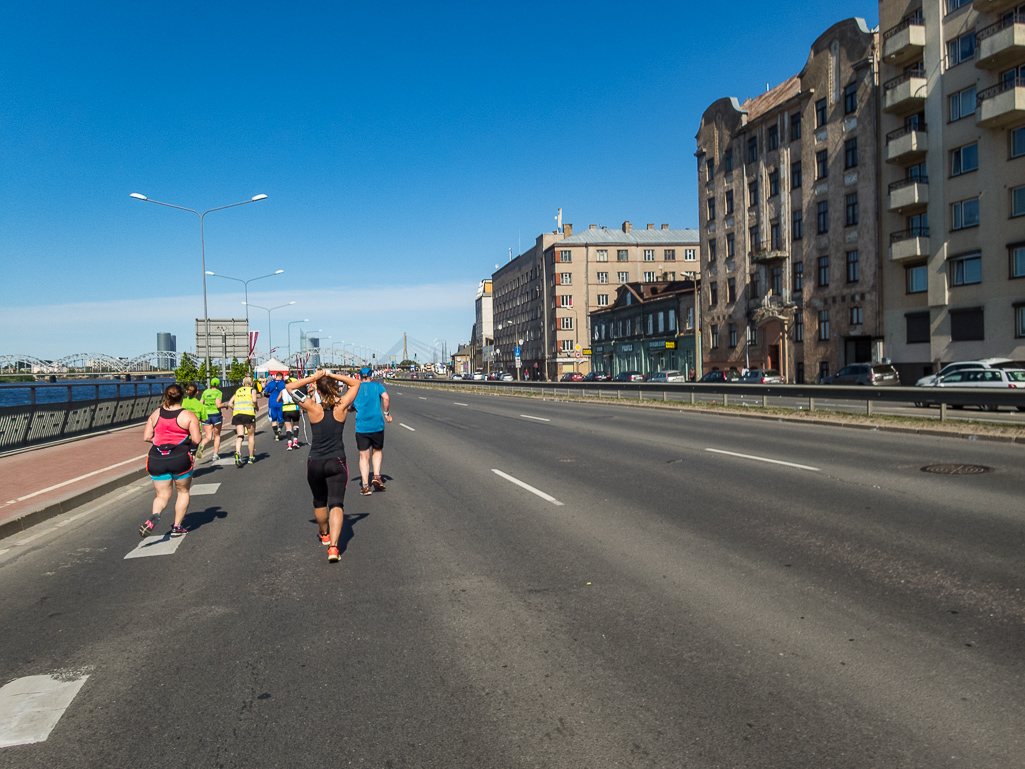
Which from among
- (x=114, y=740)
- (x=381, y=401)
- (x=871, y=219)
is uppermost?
(x=871, y=219)

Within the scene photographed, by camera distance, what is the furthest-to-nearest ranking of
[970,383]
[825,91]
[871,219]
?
[825,91] → [871,219] → [970,383]

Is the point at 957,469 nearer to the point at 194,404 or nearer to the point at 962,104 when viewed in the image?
the point at 194,404

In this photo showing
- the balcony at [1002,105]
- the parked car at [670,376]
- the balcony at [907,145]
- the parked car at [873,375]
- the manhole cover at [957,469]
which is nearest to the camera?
the manhole cover at [957,469]

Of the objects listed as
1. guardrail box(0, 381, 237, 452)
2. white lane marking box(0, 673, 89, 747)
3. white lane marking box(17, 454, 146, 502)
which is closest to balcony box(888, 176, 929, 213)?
guardrail box(0, 381, 237, 452)

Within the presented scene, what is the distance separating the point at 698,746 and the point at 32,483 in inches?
488

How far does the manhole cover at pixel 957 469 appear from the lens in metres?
10.5

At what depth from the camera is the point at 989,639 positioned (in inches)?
173

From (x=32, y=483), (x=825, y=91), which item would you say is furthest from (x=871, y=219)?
(x=32, y=483)

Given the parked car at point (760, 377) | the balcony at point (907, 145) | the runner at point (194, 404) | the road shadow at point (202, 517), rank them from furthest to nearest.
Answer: the parked car at point (760, 377) → the balcony at point (907, 145) → the runner at point (194, 404) → the road shadow at point (202, 517)

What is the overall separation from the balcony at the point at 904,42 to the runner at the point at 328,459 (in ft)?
136

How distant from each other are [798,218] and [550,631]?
48.0 metres

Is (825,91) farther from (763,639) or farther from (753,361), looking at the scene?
(763,639)

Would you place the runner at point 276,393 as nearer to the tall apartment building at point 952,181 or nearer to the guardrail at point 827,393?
the guardrail at point 827,393

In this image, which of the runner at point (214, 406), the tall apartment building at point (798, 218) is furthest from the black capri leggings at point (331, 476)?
the tall apartment building at point (798, 218)
